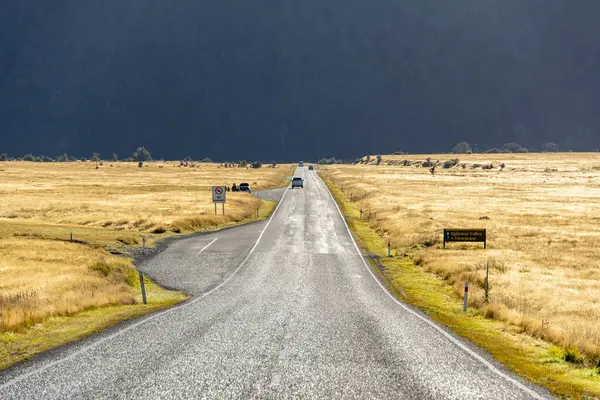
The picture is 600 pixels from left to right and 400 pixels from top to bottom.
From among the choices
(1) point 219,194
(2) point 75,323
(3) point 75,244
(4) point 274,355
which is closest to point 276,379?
(4) point 274,355

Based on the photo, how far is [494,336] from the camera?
52.4 feet

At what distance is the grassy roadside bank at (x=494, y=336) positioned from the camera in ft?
38.9

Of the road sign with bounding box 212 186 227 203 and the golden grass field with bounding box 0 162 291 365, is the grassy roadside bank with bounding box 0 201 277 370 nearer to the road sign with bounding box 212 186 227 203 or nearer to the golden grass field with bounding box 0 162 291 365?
the golden grass field with bounding box 0 162 291 365

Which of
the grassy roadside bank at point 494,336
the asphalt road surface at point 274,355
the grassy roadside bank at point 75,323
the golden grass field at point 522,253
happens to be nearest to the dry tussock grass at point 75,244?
the grassy roadside bank at point 75,323

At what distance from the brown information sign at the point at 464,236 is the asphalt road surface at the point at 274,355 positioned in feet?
43.3

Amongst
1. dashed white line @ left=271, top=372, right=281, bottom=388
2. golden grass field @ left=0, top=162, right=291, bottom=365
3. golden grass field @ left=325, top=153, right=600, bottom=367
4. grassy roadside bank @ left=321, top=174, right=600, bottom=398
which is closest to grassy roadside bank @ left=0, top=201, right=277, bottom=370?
golden grass field @ left=0, top=162, right=291, bottom=365

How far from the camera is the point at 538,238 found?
38406mm

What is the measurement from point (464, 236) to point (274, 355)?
2483cm

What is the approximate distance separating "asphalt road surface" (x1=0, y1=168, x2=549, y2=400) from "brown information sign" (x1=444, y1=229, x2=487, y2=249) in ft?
43.3

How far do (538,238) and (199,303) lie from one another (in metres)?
28.6

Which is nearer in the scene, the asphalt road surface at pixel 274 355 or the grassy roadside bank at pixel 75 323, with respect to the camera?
the asphalt road surface at pixel 274 355

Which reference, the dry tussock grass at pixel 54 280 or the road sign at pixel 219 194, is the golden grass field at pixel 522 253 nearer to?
the road sign at pixel 219 194

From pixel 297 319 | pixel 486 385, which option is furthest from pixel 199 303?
pixel 486 385

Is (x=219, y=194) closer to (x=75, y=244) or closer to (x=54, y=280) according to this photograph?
(x=75, y=244)
